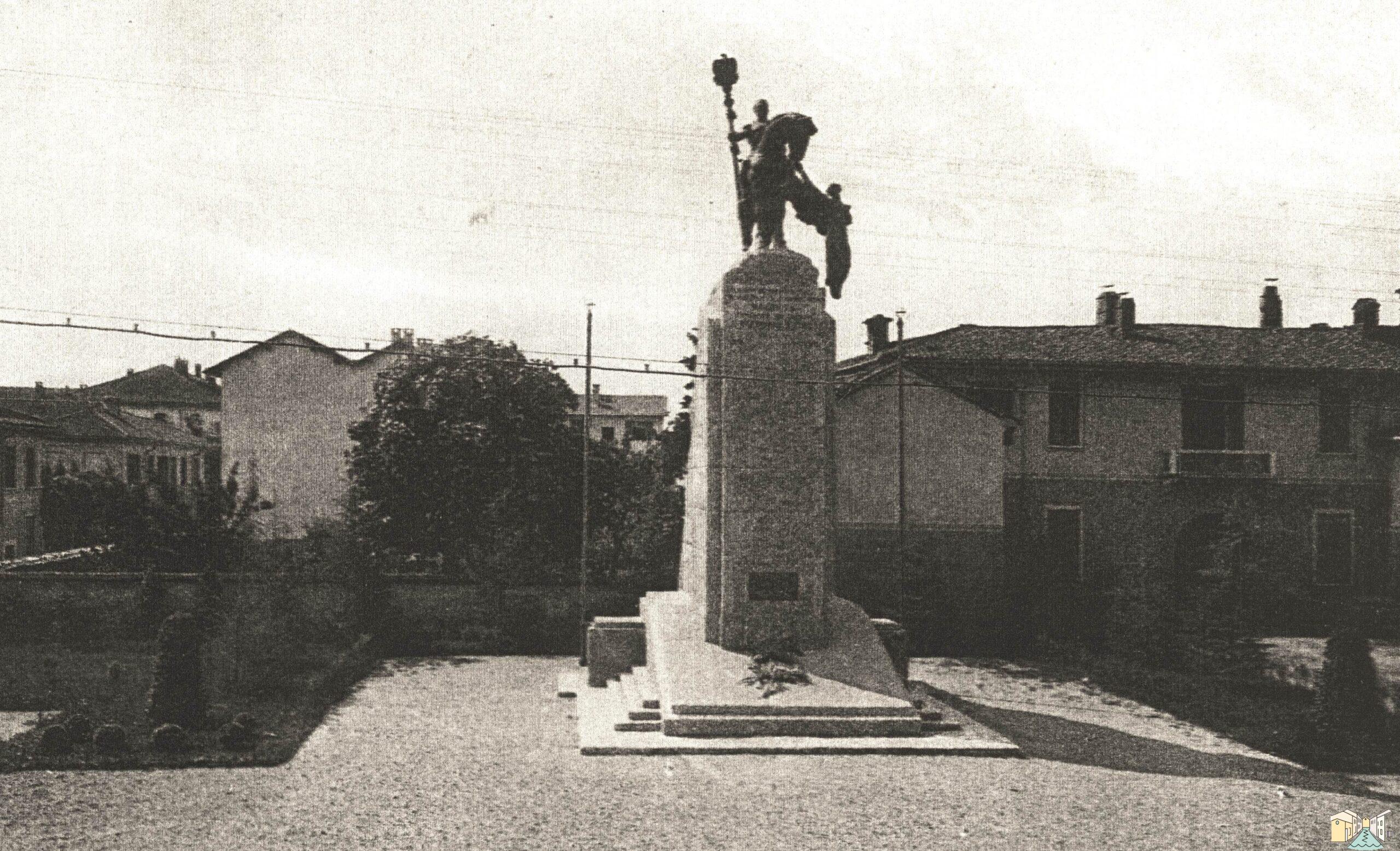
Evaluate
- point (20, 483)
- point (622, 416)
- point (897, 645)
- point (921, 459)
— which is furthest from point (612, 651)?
point (622, 416)

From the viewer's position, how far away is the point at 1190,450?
A: 30.8 m

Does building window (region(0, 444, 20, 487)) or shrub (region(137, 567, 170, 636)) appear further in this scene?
building window (region(0, 444, 20, 487))

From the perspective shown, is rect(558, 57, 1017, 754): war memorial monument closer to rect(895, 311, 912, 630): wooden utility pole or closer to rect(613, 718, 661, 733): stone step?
rect(613, 718, 661, 733): stone step

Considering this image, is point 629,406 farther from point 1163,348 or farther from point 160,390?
point 1163,348

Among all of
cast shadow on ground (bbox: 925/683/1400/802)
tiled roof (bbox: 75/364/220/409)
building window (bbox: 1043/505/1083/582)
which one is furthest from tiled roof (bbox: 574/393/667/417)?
cast shadow on ground (bbox: 925/683/1400/802)

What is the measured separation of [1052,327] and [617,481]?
42.4ft

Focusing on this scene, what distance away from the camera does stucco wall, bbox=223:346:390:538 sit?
39.6 metres

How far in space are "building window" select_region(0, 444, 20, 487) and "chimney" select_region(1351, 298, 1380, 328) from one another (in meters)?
38.4

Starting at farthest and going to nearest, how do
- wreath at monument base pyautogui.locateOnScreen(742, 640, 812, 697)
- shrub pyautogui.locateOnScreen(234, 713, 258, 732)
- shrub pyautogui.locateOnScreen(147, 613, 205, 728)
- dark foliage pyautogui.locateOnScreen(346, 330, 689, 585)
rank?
dark foliage pyautogui.locateOnScreen(346, 330, 689, 585), wreath at monument base pyautogui.locateOnScreen(742, 640, 812, 697), shrub pyautogui.locateOnScreen(147, 613, 205, 728), shrub pyautogui.locateOnScreen(234, 713, 258, 732)

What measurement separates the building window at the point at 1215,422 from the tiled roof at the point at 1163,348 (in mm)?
858

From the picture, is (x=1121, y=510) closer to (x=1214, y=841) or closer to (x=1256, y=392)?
(x=1256, y=392)

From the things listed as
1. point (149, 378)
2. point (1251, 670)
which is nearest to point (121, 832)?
point (1251, 670)

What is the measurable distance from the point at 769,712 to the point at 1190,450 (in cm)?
2006

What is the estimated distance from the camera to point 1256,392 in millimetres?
30906
